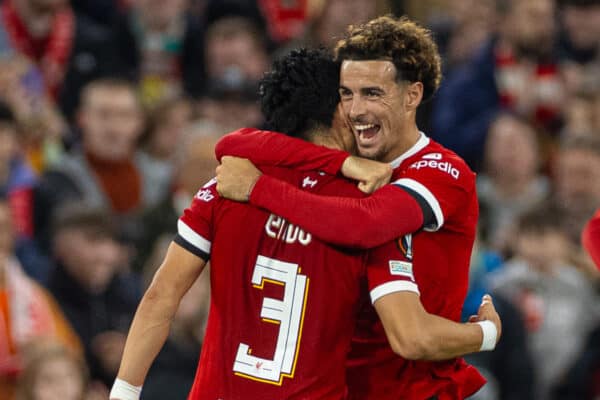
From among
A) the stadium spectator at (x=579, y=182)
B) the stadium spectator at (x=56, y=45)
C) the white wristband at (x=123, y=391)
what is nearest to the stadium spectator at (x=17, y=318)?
the stadium spectator at (x=56, y=45)

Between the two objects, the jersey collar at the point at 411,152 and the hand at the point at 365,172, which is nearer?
the hand at the point at 365,172

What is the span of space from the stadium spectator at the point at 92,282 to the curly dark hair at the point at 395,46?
3.11m

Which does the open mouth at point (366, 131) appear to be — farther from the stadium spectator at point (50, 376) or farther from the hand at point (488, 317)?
the stadium spectator at point (50, 376)

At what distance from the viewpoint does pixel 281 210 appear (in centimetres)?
440

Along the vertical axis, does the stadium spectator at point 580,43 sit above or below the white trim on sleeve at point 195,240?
above

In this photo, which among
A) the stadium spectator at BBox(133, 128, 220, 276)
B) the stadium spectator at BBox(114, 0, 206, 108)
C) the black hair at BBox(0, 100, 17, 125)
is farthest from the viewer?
the stadium spectator at BBox(114, 0, 206, 108)

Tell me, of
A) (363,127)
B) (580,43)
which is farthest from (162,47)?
(363,127)

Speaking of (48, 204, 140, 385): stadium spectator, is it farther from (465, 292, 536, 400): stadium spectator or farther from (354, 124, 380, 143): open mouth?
(354, 124, 380, 143): open mouth

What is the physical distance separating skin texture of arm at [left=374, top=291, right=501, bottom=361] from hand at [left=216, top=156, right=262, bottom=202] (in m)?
0.57

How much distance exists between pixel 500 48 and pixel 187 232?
17.2ft

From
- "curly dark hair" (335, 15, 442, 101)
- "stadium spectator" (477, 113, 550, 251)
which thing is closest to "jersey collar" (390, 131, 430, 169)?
"curly dark hair" (335, 15, 442, 101)

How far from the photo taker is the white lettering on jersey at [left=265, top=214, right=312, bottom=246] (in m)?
4.43

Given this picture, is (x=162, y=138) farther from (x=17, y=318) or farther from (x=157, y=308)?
(x=157, y=308)

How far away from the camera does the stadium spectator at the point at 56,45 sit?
8.97 metres
